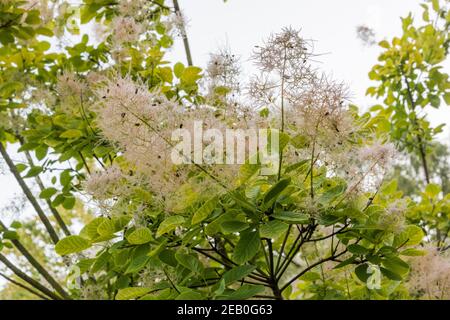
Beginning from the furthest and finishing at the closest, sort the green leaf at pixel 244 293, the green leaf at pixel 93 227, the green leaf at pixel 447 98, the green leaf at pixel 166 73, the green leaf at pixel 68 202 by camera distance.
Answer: the green leaf at pixel 447 98
the green leaf at pixel 68 202
the green leaf at pixel 166 73
the green leaf at pixel 93 227
the green leaf at pixel 244 293

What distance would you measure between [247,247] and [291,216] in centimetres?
16

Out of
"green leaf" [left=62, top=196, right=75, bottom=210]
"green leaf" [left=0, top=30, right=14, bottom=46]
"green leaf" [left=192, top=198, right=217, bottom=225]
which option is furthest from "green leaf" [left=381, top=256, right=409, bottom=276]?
"green leaf" [left=0, top=30, right=14, bottom=46]

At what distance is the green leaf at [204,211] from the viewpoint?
50.7 inches

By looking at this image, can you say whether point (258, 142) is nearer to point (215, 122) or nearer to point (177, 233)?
point (215, 122)

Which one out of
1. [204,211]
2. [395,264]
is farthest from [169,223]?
[395,264]

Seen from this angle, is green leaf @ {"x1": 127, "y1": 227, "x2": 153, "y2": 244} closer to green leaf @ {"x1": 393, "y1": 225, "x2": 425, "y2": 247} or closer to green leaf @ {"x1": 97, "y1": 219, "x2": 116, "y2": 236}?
green leaf @ {"x1": 97, "y1": 219, "x2": 116, "y2": 236}

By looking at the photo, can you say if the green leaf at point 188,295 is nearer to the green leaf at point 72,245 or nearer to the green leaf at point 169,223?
the green leaf at point 169,223

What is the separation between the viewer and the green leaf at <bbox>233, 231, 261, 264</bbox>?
1.36 meters

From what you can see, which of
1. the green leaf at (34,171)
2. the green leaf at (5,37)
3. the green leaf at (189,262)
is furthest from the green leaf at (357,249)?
the green leaf at (5,37)

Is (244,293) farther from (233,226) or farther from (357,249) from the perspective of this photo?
(357,249)

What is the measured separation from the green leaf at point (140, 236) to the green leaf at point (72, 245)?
220mm

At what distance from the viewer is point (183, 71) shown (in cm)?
216

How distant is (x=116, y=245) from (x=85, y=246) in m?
0.14
